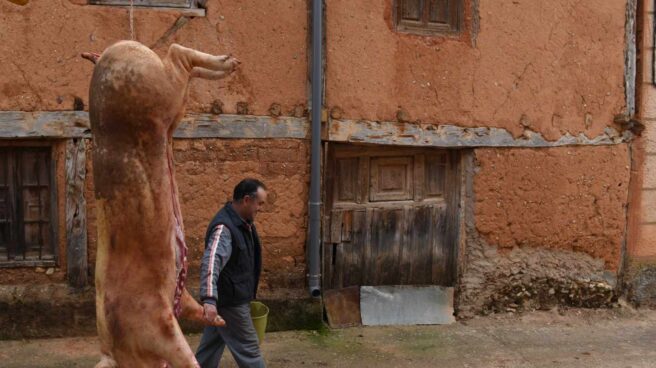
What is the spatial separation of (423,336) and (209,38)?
3528 mm

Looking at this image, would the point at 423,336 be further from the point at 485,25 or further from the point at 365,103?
the point at 485,25

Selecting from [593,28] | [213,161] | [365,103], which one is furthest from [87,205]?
[593,28]

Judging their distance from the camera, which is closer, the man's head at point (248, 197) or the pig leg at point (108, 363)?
the pig leg at point (108, 363)

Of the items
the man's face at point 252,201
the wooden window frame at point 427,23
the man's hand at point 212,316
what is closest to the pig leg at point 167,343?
the man's hand at point 212,316

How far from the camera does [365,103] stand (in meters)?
7.25

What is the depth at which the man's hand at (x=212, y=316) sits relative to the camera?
12.8ft

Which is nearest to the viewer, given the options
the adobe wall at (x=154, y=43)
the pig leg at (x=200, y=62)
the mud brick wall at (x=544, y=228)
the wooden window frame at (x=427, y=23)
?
the pig leg at (x=200, y=62)

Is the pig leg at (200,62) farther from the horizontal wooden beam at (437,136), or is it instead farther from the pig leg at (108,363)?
the horizontal wooden beam at (437,136)

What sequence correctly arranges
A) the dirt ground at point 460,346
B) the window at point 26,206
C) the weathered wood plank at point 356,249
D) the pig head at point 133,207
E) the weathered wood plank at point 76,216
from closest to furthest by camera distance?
1. the pig head at point 133,207
2. the dirt ground at point 460,346
3. the weathered wood plank at point 76,216
4. the window at point 26,206
5. the weathered wood plank at point 356,249

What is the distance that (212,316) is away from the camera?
4.22m

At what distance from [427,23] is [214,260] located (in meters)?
3.94

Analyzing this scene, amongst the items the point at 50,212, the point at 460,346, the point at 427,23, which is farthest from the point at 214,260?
the point at 427,23

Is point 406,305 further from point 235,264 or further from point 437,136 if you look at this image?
point 235,264

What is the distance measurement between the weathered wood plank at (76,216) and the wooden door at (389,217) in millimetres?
2320
